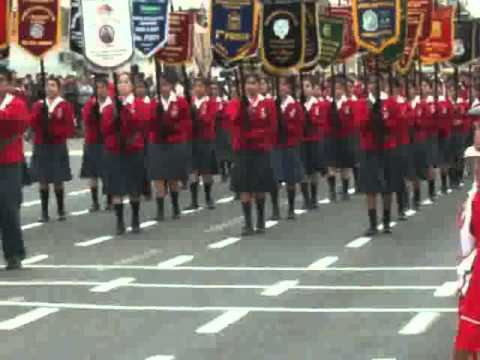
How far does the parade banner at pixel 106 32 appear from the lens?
22.6 m

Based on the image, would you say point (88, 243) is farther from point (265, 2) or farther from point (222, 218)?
point (265, 2)

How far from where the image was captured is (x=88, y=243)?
20.3 meters

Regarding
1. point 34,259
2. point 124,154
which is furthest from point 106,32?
point 34,259

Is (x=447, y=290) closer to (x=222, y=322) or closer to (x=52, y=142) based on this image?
(x=222, y=322)

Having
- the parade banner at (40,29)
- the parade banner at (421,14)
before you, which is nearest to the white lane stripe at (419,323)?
the parade banner at (40,29)

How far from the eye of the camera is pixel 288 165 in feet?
80.9

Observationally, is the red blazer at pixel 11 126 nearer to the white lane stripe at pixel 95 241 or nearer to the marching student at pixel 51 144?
the white lane stripe at pixel 95 241

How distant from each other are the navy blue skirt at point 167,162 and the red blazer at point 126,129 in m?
2.15

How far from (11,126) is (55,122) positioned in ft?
21.1

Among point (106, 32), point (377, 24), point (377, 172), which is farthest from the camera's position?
point (377, 24)

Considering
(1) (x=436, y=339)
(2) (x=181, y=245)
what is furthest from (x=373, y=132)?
(1) (x=436, y=339)

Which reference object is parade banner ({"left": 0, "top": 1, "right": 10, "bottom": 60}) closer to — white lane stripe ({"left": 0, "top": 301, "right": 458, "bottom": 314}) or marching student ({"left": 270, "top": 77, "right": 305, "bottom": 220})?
white lane stripe ({"left": 0, "top": 301, "right": 458, "bottom": 314})

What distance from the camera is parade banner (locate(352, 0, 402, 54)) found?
2444 centimetres

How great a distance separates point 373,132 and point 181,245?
9.12ft
